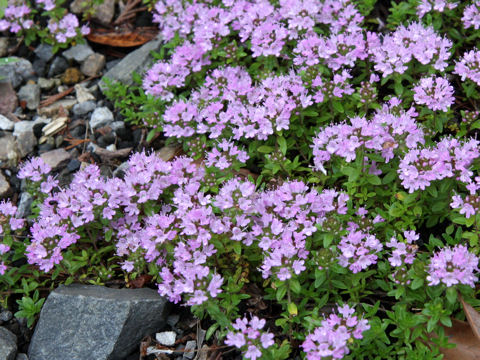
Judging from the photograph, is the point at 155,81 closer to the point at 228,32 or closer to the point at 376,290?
the point at 228,32

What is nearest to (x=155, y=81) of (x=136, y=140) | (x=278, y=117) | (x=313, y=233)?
(x=136, y=140)

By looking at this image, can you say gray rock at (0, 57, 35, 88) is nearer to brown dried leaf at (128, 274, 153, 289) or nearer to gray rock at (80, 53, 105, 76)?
gray rock at (80, 53, 105, 76)

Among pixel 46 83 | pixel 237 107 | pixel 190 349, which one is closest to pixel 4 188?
pixel 46 83

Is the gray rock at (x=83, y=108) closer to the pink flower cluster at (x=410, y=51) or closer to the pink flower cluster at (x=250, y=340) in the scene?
the pink flower cluster at (x=410, y=51)

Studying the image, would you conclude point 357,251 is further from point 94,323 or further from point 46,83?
point 46,83

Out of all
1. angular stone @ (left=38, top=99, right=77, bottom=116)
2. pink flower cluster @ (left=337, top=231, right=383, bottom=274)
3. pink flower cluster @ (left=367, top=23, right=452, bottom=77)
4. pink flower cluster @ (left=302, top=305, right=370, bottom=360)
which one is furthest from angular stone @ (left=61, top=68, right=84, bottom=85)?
pink flower cluster @ (left=302, top=305, right=370, bottom=360)

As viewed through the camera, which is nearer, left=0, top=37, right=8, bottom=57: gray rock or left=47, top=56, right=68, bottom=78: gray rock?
left=47, top=56, right=68, bottom=78: gray rock
